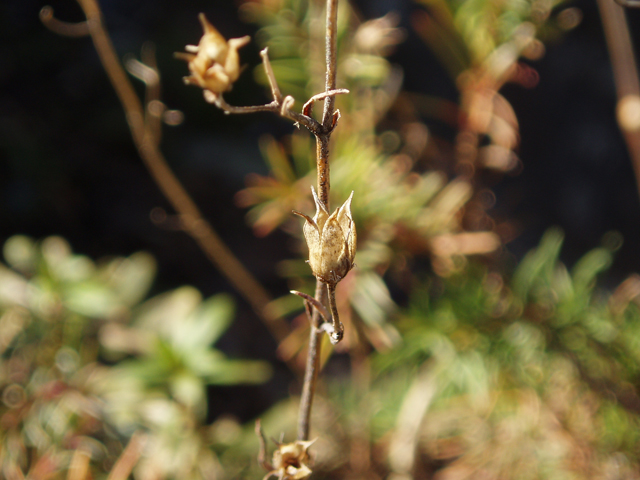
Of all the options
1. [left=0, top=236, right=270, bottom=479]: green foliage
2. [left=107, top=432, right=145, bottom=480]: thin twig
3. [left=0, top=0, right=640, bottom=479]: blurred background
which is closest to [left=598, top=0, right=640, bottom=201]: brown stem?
[left=0, top=0, right=640, bottom=479]: blurred background

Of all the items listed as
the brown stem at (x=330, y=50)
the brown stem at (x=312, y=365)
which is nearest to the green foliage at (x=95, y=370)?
the brown stem at (x=312, y=365)

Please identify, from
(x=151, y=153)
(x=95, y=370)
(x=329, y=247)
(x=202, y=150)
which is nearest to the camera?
→ (x=329, y=247)

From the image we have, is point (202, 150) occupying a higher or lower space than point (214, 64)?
higher

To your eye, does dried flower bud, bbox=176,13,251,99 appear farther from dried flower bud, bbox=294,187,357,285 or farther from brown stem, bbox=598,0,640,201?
brown stem, bbox=598,0,640,201

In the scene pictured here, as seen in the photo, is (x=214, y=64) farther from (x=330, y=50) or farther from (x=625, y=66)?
(x=625, y=66)

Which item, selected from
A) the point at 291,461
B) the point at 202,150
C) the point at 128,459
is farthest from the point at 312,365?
the point at 202,150

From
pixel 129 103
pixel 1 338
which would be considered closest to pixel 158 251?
pixel 1 338

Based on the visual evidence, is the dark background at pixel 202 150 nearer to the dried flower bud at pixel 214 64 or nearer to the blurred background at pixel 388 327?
Result: the blurred background at pixel 388 327
